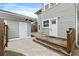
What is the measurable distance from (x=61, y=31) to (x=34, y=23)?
0.61m

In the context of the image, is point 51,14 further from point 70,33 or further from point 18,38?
point 18,38

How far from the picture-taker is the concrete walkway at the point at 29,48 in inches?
111

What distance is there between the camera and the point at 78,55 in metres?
2.74

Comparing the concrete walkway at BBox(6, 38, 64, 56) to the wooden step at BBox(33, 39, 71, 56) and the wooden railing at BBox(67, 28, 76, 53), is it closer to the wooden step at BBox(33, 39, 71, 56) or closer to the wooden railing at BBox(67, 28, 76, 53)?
the wooden step at BBox(33, 39, 71, 56)

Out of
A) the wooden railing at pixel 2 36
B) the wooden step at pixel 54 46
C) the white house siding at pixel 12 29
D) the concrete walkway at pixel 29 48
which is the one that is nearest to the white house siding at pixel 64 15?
the wooden step at pixel 54 46

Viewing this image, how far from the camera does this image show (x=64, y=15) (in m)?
2.79

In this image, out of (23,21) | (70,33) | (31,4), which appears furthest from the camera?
(23,21)

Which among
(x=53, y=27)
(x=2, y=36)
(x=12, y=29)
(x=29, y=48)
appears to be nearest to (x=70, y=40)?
(x=53, y=27)

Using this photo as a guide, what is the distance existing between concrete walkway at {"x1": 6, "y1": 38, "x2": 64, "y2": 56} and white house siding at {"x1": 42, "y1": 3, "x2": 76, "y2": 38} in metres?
0.42

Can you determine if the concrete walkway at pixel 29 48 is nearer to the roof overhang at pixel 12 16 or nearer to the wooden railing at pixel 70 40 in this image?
the wooden railing at pixel 70 40

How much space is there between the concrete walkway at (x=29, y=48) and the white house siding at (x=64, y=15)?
42 cm

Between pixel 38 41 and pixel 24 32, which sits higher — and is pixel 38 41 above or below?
below

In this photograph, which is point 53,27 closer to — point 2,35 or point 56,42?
point 56,42

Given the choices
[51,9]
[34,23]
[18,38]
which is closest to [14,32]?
[18,38]
